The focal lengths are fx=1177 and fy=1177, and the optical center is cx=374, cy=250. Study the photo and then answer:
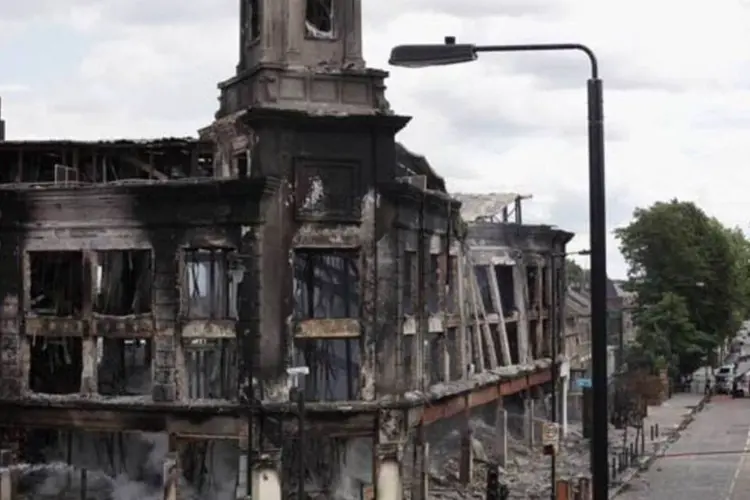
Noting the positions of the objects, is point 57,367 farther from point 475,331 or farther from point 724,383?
point 724,383

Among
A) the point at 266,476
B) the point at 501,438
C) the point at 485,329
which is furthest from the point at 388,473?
the point at 501,438

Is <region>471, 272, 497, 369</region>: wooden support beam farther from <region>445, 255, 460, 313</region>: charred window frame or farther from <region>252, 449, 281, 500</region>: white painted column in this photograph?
<region>252, 449, 281, 500</region>: white painted column

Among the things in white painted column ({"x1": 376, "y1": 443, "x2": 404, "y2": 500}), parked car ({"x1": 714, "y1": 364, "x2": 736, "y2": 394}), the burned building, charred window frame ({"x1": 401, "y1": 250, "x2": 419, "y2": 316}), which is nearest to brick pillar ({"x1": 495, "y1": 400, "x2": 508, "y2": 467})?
the burned building

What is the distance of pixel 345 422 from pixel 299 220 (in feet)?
17.5

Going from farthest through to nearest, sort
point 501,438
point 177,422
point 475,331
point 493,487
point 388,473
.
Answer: point 501,438, point 475,331, point 493,487, point 388,473, point 177,422

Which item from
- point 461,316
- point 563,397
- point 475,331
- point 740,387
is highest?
point 461,316

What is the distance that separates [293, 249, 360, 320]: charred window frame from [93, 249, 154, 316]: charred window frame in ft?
13.9

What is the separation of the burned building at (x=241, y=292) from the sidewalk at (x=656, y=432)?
12292 mm

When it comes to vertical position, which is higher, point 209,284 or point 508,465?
point 209,284

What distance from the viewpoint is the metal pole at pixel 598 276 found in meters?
8.84

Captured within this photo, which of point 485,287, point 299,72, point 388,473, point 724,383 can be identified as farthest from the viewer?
point 724,383

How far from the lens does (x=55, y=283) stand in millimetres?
33219

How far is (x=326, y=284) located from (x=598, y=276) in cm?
→ 2312

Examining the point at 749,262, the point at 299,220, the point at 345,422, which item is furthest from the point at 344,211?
the point at 749,262
